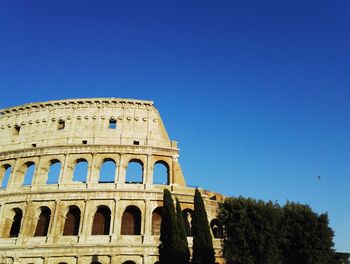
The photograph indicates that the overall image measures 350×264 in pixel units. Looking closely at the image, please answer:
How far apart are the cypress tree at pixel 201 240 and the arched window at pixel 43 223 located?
14122 millimetres

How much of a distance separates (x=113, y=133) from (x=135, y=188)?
20.4ft

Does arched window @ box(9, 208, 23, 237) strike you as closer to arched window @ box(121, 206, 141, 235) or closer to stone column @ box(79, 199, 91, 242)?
stone column @ box(79, 199, 91, 242)

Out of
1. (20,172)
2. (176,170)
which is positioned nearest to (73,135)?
(20,172)

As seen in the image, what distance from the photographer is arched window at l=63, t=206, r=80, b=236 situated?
95.5 feet

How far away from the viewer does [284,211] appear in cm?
2317

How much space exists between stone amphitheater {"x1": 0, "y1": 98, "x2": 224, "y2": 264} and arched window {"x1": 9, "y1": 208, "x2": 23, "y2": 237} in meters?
0.09

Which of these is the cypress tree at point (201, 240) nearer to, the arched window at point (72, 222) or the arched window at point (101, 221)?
the arched window at point (101, 221)

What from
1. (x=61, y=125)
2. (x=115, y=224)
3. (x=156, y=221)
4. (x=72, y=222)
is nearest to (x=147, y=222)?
(x=156, y=221)

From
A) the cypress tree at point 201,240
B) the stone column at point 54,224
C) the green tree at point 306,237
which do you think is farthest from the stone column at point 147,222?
the green tree at point 306,237

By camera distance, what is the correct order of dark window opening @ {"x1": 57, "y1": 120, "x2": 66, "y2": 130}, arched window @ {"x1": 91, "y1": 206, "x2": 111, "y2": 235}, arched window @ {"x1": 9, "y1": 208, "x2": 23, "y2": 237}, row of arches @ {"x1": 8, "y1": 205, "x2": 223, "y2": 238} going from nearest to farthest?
arched window @ {"x1": 91, "y1": 206, "x2": 111, "y2": 235} → row of arches @ {"x1": 8, "y1": 205, "x2": 223, "y2": 238} → arched window @ {"x1": 9, "y1": 208, "x2": 23, "y2": 237} → dark window opening @ {"x1": 57, "y1": 120, "x2": 66, "y2": 130}

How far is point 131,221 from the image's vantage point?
2955 cm

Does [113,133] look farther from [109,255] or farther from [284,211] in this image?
[284,211]

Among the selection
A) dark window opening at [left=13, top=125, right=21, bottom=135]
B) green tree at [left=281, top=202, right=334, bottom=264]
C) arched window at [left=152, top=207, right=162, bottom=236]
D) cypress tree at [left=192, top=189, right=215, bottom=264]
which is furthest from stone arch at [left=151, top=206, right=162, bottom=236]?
dark window opening at [left=13, top=125, right=21, bottom=135]

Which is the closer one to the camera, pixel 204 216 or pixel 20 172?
pixel 204 216
